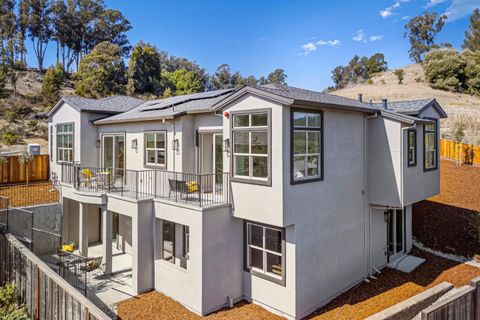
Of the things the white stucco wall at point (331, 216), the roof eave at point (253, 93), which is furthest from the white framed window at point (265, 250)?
the roof eave at point (253, 93)

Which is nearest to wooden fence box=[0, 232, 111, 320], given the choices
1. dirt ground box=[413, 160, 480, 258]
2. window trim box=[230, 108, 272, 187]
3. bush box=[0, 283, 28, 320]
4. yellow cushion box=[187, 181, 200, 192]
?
bush box=[0, 283, 28, 320]

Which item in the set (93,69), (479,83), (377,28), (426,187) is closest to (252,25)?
(377,28)

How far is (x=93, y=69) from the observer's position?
132ft

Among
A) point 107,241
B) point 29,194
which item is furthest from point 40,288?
point 29,194

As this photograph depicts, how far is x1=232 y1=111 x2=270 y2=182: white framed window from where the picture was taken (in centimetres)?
837

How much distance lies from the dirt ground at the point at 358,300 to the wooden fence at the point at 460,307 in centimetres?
349

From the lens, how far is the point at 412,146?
1071cm

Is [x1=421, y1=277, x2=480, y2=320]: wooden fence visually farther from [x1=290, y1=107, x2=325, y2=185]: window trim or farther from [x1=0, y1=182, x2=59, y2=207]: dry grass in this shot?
[x1=0, y1=182, x2=59, y2=207]: dry grass

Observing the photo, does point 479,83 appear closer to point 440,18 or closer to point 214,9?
point 440,18

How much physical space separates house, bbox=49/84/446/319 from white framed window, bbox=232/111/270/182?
34 millimetres

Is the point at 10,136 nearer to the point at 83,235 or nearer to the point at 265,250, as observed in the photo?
the point at 83,235

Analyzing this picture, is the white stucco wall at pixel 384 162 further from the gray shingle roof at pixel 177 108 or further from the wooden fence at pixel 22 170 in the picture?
the wooden fence at pixel 22 170

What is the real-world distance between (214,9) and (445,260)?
1121 inches

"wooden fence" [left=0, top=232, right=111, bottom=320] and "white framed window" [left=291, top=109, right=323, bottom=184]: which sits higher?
"white framed window" [left=291, top=109, right=323, bottom=184]
